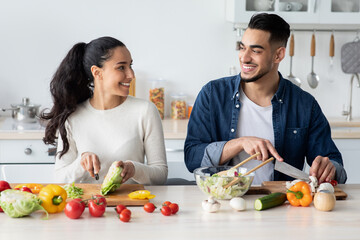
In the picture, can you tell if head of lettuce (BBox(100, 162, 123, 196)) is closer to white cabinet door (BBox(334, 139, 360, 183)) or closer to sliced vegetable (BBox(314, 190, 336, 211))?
sliced vegetable (BBox(314, 190, 336, 211))

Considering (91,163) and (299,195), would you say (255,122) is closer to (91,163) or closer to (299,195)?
(299,195)

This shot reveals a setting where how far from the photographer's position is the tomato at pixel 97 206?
6.05ft

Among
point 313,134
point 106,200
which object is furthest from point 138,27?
point 106,200

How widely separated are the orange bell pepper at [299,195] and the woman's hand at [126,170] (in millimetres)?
598

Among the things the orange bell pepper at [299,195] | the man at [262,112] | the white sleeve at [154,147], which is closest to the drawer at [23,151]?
the white sleeve at [154,147]

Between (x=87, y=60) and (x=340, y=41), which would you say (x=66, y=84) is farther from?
(x=340, y=41)

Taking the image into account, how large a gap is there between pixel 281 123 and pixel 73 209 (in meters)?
1.14

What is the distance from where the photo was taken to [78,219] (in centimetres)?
184

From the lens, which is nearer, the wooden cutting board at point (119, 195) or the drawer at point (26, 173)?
the wooden cutting board at point (119, 195)

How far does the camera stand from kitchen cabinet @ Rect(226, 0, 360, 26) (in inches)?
150

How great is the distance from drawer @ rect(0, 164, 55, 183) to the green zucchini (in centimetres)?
105

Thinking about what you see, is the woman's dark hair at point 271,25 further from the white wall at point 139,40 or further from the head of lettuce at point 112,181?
the white wall at point 139,40

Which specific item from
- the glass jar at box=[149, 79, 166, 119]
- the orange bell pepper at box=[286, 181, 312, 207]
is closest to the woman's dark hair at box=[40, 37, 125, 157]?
the orange bell pepper at box=[286, 181, 312, 207]

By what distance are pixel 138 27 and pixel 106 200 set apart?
233 cm
